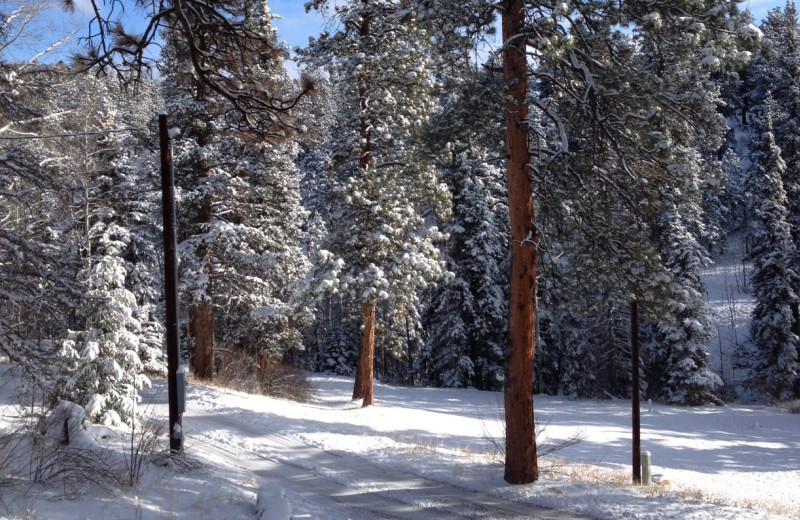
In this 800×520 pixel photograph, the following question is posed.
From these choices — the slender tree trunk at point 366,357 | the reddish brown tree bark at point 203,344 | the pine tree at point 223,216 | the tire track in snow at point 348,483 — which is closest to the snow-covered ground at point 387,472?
the tire track in snow at point 348,483

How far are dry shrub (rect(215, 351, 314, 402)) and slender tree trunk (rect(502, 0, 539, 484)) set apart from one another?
13.9 m

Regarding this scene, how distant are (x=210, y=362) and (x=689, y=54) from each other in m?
17.9

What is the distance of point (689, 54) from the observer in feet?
28.9

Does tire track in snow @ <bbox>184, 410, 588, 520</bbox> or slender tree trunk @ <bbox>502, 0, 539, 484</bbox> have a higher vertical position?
slender tree trunk @ <bbox>502, 0, 539, 484</bbox>

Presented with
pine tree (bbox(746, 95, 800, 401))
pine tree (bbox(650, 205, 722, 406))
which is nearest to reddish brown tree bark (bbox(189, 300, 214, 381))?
pine tree (bbox(650, 205, 722, 406))

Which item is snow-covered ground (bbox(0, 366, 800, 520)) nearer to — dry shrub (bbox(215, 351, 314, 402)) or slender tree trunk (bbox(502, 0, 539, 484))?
slender tree trunk (bbox(502, 0, 539, 484))

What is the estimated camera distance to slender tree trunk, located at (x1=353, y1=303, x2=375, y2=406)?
1871 centimetres

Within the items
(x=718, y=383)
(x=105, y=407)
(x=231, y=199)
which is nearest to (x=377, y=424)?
(x=105, y=407)

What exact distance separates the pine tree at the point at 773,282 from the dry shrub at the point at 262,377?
92.8ft

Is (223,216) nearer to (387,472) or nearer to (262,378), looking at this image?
(262,378)

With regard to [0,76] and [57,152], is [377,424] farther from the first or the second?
[0,76]

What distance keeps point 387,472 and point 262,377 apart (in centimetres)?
1520

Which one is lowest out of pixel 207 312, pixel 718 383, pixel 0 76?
pixel 718 383

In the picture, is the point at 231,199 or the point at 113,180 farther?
the point at 113,180
